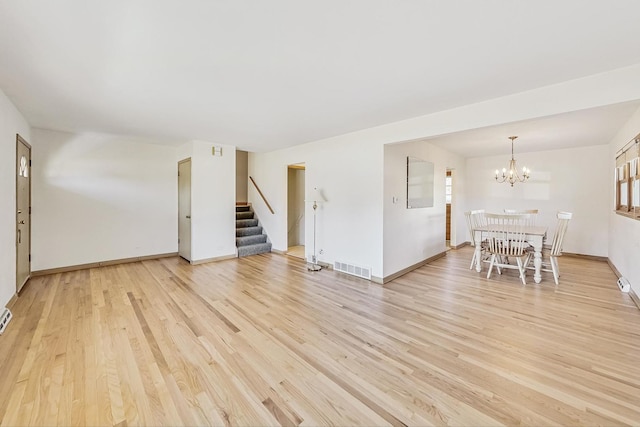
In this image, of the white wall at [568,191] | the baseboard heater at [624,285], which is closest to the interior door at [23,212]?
the baseboard heater at [624,285]

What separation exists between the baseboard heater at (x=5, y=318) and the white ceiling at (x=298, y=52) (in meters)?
2.32

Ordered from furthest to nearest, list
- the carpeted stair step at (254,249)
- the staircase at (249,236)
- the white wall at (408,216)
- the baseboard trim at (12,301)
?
the staircase at (249,236) → the carpeted stair step at (254,249) → the white wall at (408,216) → the baseboard trim at (12,301)

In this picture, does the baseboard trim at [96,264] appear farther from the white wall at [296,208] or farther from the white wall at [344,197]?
the white wall at [296,208]

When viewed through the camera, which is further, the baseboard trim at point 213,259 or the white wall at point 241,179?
the white wall at point 241,179

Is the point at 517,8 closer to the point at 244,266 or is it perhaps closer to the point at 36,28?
the point at 36,28

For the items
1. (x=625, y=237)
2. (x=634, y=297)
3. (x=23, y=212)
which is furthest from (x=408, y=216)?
(x=23, y=212)

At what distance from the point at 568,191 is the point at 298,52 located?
22.1 ft

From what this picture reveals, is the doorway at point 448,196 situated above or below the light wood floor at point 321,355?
above

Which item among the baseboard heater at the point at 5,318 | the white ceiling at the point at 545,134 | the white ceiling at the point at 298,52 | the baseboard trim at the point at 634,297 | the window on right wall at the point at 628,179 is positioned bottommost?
the baseboard heater at the point at 5,318

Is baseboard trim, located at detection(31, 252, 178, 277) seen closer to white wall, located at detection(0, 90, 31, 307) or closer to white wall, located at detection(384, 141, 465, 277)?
white wall, located at detection(0, 90, 31, 307)

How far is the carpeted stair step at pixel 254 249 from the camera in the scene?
19.2 feet

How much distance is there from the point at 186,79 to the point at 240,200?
19.1ft

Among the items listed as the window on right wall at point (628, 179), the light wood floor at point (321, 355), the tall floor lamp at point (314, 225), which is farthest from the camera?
the tall floor lamp at point (314, 225)

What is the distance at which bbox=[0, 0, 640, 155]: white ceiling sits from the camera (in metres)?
1.61
